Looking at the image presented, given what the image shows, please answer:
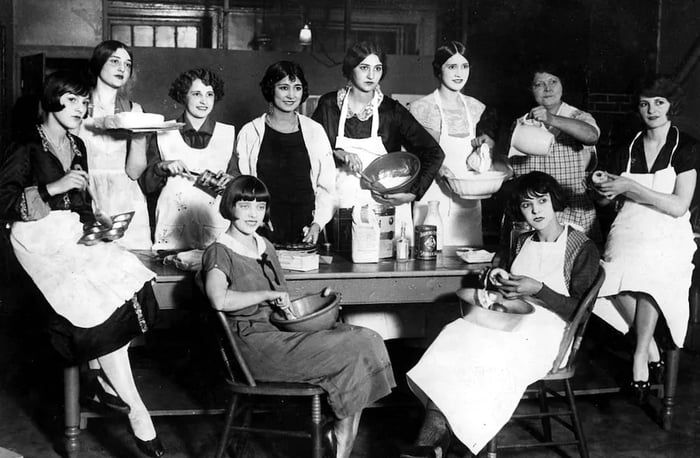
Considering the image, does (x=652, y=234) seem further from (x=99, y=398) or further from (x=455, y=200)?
(x=99, y=398)

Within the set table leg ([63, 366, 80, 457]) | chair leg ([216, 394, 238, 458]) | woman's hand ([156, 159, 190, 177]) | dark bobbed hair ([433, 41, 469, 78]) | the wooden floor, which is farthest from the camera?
dark bobbed hair ([433, 41, 469, 78])

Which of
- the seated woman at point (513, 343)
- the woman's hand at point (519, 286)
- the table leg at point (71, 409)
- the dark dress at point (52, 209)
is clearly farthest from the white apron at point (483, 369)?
the table leg at point (71, 409)

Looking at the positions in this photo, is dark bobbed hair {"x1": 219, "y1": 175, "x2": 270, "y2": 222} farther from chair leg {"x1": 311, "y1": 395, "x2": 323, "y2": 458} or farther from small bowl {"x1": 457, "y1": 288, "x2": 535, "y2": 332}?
small bowl {"x1": 457, "y1": 288, "x2": 535, "y2": 332}

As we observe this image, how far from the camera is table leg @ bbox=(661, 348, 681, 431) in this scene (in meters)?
3.96

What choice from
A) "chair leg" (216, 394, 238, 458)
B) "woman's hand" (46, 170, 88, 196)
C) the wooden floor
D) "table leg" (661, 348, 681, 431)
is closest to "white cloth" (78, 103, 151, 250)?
"woman's hand" (46, 170, 88, 196)

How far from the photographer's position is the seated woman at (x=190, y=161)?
4.09 metres

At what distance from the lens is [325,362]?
3.14 metres

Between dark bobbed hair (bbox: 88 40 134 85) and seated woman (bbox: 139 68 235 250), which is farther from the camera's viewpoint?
seated woman (bbox: 139 68 235 250)

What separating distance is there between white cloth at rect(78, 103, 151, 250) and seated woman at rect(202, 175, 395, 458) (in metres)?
1.09

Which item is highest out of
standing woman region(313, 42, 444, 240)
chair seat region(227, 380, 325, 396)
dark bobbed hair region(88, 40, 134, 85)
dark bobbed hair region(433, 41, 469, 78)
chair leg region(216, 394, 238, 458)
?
dark bobbed hair region(433, 41, 469, 78)

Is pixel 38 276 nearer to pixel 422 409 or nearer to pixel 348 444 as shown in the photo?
pixel 348 444

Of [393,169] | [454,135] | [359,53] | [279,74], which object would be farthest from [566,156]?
[279,74]

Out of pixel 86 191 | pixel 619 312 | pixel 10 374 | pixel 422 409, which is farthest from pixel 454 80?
pixel 10 374

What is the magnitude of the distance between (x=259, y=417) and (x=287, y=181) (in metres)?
1.23
